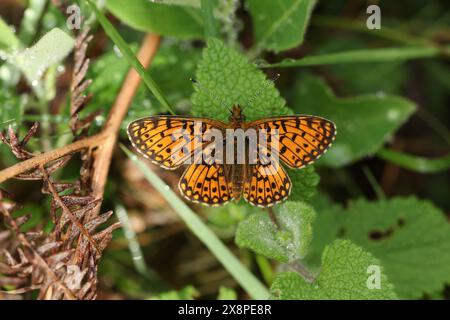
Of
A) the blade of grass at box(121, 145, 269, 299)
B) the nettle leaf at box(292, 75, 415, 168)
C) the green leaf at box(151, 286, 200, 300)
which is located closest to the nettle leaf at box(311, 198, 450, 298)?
the nettle leaf at box(292, 75, 415, 168)

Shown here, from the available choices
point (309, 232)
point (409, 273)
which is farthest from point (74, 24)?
point (409, 273)

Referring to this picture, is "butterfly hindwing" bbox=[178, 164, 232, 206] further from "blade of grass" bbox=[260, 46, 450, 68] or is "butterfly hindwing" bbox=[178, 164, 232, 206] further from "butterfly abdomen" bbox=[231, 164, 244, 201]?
"blade of grass" bbox=[260, 46, 450, 68]

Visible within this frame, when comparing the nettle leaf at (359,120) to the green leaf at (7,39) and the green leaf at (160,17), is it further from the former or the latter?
the green leaf at (7,39)

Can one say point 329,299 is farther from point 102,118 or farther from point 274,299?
point 102,118

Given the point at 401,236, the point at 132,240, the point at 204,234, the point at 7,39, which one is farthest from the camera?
the point at 132,240

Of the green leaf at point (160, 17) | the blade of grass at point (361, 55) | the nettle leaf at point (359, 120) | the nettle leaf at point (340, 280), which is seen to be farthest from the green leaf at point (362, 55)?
the nettle leaf at point (340, 280)

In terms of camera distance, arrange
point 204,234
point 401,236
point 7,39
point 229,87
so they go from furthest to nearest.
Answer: point 401,236, point 7,39, point 204,234, point 229,87

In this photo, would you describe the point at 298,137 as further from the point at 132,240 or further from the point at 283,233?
the point at 132,240

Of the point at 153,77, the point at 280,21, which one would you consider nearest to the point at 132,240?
the point at 153,77
